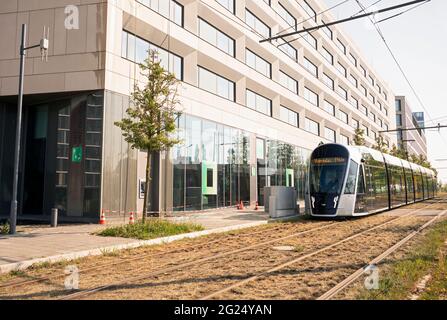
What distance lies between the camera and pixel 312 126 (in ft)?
146

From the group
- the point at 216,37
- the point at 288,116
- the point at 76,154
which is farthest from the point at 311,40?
the point at 76,154

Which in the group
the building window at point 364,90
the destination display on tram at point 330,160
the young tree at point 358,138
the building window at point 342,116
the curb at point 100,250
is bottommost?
the curb at point 100,250

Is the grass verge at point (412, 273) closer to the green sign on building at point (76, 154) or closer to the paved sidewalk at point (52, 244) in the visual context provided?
the paved sidewalk at point (52, 244)

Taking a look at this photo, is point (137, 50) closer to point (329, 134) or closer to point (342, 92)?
point (329, 134)

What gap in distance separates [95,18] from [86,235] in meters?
10.9

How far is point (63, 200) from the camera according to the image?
19.0m

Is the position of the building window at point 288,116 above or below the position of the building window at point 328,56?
below

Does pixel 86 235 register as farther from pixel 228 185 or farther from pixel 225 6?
pixel 225 6

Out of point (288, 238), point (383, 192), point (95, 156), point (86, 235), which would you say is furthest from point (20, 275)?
point (383, 192)

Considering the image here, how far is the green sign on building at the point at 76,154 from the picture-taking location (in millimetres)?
18672

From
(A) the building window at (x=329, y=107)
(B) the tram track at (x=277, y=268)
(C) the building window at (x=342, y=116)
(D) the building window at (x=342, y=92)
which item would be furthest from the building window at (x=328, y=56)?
(B) the tram track at (x=277, y=268)

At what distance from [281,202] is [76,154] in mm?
10598

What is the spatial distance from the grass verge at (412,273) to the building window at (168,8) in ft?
60.4

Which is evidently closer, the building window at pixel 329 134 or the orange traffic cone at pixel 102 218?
the orange traffic cone at pixel 102 218
